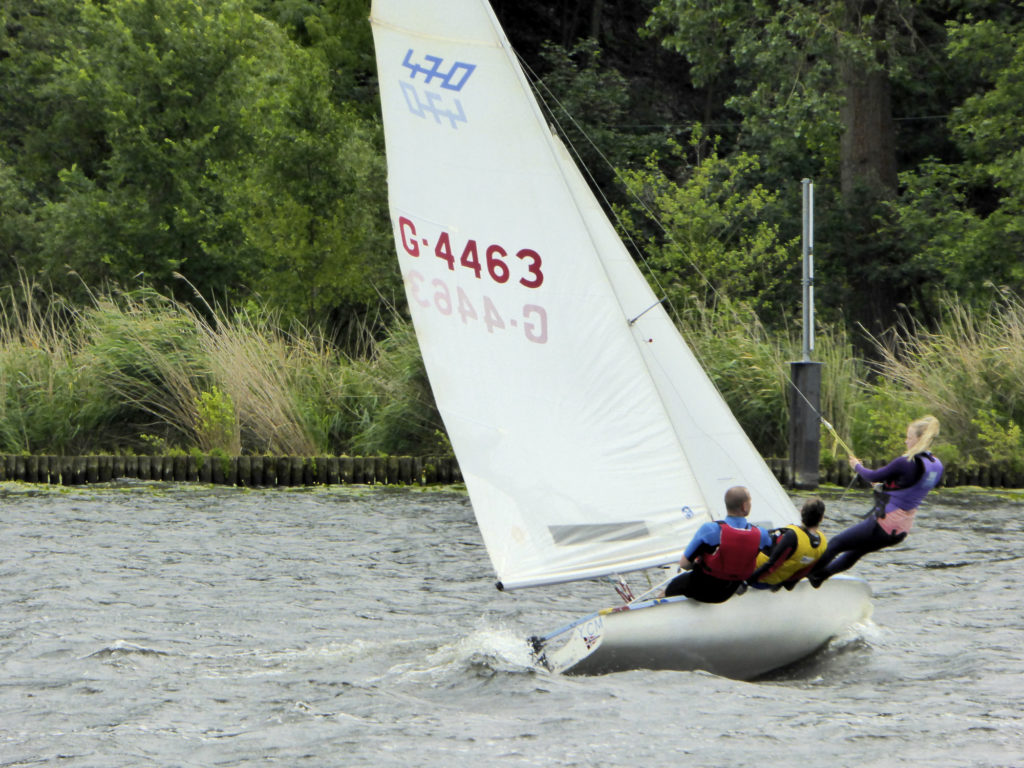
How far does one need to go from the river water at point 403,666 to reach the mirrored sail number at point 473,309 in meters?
2.18

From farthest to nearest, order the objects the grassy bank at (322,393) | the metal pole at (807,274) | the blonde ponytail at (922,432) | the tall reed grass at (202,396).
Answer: the tall reed grass at (202,396), the grassy bank at (322,393), the metal pole at (807,274), the blonde ponytail at (922,432)

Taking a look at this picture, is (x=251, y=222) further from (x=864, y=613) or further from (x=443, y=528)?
(x=864, y=613)

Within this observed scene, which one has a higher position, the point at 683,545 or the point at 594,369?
the point at 594,369

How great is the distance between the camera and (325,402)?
1930 centimetres

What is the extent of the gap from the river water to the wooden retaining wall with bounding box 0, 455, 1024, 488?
9.74 feet

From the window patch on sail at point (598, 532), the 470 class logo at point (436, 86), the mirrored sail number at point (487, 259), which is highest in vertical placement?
the 470 class logo at point (436, 86)

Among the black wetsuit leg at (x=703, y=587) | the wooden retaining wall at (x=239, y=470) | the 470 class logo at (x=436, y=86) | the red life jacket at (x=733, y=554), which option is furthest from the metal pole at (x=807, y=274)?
the 470 class logo at (x=436, y=86)

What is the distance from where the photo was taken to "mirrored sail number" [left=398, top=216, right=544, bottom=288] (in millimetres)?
8977

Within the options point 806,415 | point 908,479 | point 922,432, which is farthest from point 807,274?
point 922,432

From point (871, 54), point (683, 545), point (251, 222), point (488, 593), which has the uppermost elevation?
point (871, 54)

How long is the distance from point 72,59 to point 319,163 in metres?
17.0

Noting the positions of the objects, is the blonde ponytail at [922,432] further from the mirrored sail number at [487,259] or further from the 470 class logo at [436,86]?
the 470 class logo at [436,86]

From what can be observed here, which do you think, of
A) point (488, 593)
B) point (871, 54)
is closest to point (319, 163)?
point (871, 54)

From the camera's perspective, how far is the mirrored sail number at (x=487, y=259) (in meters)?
8.98
